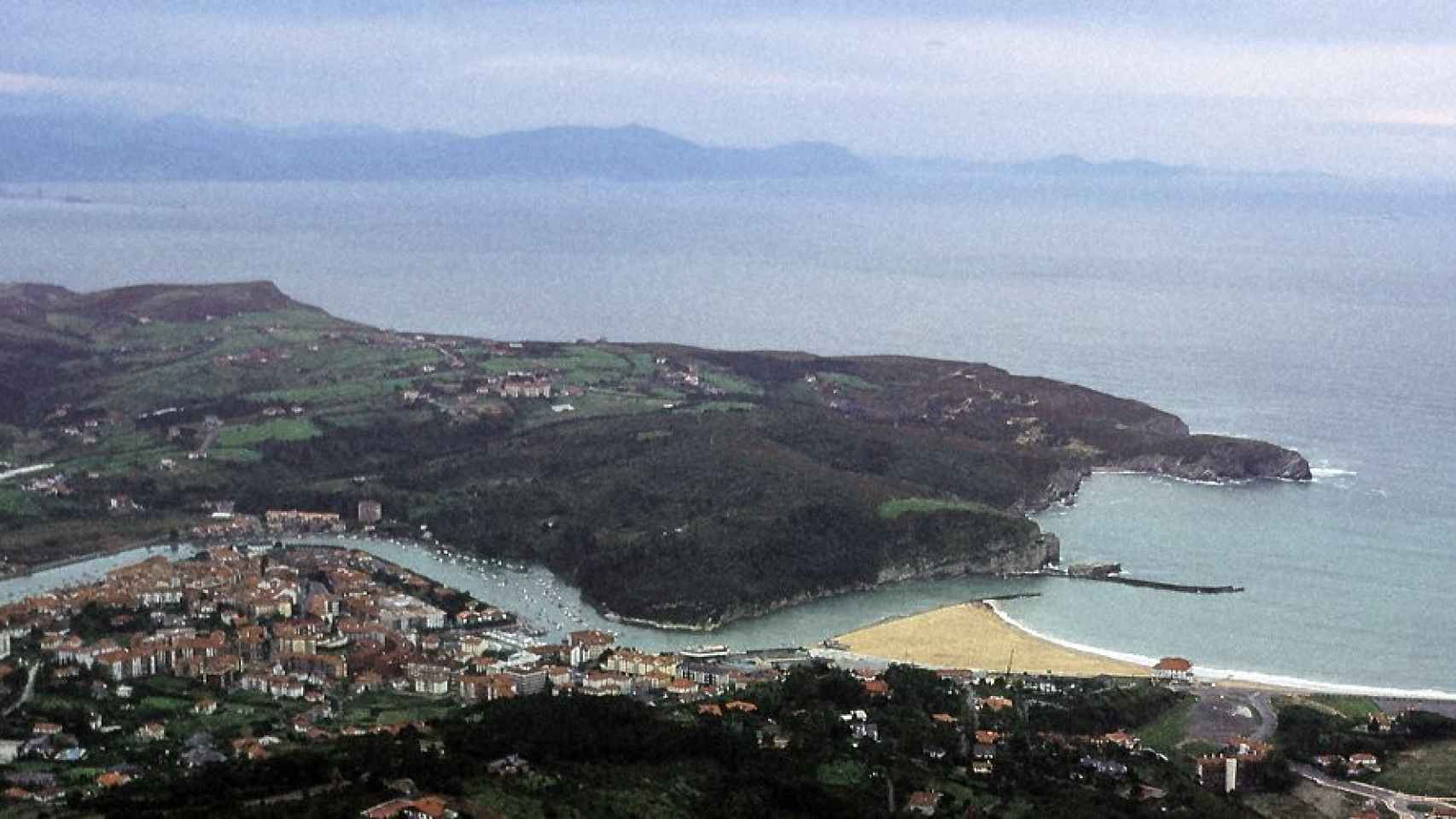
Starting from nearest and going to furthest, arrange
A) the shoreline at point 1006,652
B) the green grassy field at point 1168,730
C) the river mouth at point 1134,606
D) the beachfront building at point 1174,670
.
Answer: the green grassy field at point 1168,730
the shoreline at point 1006,652
the beachfront building at point 1174,670
the river mouth at point 1134,606

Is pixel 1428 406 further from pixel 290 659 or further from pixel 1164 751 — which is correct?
pixel 290 659

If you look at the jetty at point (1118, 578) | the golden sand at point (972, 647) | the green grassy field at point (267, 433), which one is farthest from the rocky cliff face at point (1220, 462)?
the green grassy field at point (267, 433)

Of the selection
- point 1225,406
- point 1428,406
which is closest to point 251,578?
point 1225,406

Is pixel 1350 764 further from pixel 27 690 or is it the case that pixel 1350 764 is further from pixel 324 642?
pixel 27 690

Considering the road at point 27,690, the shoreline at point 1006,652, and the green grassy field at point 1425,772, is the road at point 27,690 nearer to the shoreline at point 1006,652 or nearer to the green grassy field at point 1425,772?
the shoreline at point 1006,652

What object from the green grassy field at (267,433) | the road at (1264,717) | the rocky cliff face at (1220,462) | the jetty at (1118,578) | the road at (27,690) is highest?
the rocky cliff face at (1220,462)

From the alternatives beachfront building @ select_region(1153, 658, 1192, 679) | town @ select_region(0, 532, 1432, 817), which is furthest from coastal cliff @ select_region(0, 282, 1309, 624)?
beachfront building @ select_region(1153, 658, 1192, 679)
